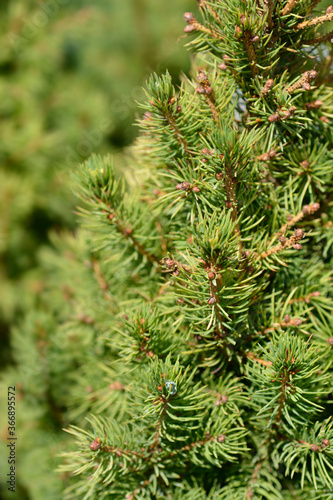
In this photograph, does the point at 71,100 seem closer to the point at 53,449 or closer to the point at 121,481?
the point at 53,449

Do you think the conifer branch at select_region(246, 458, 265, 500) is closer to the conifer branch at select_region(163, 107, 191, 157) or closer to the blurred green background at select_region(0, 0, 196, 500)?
the conifer branch at select_region(163, 107, 191, 157)

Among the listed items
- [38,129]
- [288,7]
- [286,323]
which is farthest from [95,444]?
[38,129]

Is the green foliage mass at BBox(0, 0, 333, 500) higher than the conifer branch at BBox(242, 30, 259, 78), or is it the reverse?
the conifer branch at BBox(242, 30, 259, 78)

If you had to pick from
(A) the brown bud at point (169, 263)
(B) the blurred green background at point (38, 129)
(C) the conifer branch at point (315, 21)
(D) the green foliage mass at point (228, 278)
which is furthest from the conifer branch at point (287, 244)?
(B) the blurred green background at point (38, 129)

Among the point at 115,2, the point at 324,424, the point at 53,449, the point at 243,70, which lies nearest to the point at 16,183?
the point at 53,449

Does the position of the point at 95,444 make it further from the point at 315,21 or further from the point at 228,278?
the point at 315,21

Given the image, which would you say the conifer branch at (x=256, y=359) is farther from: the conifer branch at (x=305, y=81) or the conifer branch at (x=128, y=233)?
the conifer branch at (x=305, y=81)

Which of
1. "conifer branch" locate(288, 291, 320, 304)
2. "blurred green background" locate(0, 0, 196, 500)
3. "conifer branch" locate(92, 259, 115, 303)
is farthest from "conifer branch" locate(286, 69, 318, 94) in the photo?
"blurred green background" locate(0, 0, 196, 500)
